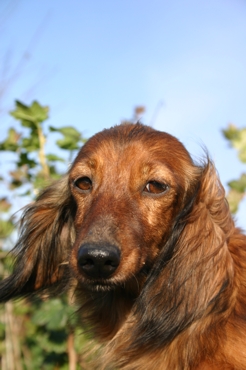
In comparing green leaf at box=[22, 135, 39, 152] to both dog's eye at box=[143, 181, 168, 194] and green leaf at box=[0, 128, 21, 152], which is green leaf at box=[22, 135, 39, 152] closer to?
green leaf at box=[0, 128, 21, 152]

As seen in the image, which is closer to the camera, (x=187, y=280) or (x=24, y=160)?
(x=187, y=280)

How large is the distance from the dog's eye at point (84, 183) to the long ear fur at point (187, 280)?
0.54 meters

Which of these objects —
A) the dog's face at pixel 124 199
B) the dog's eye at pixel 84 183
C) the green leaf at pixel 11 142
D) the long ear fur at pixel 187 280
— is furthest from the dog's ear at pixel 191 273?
the green leaf at pixel 11 142

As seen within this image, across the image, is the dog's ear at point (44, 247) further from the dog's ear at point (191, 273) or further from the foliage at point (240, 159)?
the foliage at point (240, 159)

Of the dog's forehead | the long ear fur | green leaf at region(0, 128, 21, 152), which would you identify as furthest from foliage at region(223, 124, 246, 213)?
green leaf at region(0, 128, 21, 152)

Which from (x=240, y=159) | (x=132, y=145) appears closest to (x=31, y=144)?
(x=132, y=145)

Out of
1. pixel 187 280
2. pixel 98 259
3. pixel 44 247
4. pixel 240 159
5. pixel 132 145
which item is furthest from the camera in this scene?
pixel 240 159

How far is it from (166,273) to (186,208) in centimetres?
36

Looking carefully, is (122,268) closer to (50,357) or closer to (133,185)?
(133,185)

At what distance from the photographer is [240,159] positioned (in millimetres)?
4000

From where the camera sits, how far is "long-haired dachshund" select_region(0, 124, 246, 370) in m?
2.46

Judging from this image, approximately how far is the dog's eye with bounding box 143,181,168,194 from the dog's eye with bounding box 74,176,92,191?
0.33 metres

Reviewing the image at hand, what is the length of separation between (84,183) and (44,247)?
2.11 feet

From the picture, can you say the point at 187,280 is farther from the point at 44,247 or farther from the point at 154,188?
the point at 44,247
